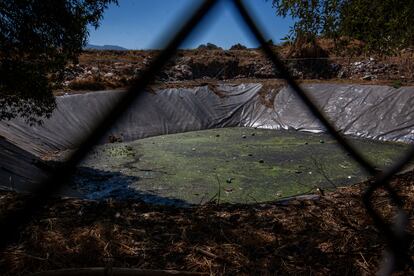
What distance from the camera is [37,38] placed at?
4535 mm

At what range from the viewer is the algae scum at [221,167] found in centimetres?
664

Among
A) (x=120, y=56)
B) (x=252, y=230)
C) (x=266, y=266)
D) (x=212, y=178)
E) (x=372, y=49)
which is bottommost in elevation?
(x=266, y=266)

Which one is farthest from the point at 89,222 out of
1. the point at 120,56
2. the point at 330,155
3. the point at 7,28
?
the point at 120,56

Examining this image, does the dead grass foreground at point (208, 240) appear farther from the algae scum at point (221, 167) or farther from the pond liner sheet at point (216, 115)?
the pond liner sheet at point (216, 115)

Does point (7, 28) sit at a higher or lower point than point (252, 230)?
higher

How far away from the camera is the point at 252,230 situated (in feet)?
8.09

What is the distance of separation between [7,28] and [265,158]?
6.51 m

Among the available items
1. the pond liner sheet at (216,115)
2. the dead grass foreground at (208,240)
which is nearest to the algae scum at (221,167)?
the pond liner sheet at (216,115)

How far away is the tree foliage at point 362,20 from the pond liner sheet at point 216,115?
3.04 m

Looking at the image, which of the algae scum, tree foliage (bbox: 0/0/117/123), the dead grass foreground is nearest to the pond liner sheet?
the algae scum

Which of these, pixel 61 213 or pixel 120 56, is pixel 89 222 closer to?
pixel 61 213

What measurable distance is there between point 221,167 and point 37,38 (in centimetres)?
497

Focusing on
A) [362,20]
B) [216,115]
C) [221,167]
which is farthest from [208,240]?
[216,115]

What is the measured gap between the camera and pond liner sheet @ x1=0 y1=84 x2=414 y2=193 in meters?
9.35
